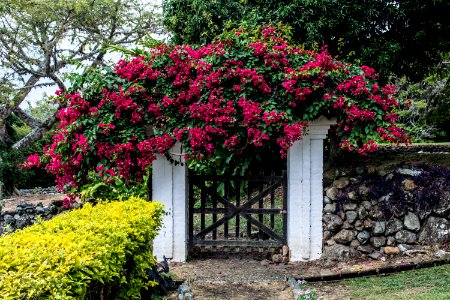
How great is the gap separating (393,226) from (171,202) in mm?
3161

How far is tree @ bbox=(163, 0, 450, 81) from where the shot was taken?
27.6 ft

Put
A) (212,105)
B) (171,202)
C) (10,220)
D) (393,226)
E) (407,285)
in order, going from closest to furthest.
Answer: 1. (407,285)
2. (212,105)
3. (393,226)
4. (171,202)
5. (10,220)

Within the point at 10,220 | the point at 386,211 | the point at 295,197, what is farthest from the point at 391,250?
the point at 10,220

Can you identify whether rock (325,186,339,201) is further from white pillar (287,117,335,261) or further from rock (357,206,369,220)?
rock (357,206,369,220)

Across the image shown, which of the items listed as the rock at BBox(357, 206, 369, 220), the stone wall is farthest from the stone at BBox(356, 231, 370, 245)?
the rock at BBox(357, 206, 369, 220)

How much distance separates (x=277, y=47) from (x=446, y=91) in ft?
23.7

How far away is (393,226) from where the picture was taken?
6781mm

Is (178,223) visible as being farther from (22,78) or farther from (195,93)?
(22,78)

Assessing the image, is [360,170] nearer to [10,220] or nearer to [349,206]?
[349,206]

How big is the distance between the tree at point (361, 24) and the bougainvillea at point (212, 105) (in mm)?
1713

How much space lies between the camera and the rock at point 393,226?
678cm

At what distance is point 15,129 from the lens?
22.0 metres

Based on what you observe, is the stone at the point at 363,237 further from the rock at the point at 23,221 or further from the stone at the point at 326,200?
the rock at the point at 23,221

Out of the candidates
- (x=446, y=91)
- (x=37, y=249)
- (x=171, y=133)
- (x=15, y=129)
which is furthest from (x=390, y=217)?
(x=15, y=129)
